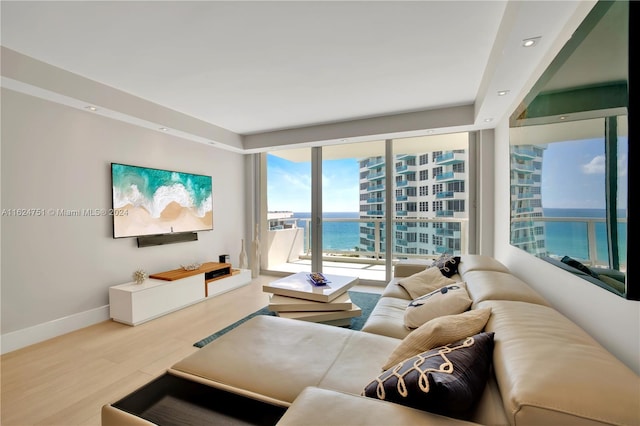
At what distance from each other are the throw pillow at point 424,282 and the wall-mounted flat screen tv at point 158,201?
3.16 m

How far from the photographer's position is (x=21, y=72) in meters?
2.37

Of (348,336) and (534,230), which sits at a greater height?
(534,230)

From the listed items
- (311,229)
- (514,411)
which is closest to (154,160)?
(311,229)

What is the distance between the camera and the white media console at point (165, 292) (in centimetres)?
310

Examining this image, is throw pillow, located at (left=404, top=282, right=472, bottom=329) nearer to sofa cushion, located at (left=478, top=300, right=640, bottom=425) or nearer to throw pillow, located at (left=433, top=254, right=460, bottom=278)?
sofa cushion, located at (left=478, top=300, right=640, bottom=425)

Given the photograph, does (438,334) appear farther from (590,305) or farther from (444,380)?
(590,305)

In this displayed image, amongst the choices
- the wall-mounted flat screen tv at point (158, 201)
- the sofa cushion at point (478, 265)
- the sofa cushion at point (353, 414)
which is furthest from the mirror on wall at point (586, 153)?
the wall-mounted flat screen tv at point (158, 201)

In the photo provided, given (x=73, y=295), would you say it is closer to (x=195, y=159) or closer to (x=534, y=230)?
(x=195, y=159)

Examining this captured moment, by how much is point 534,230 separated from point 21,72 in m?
4.20

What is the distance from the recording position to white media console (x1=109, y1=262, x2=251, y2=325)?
3098 mm

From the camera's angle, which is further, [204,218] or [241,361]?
[204,218]

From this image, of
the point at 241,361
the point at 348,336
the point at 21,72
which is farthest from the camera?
the point at 21,72

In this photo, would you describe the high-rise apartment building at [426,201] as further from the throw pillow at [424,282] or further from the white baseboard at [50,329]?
the white baseboard at [50,329]

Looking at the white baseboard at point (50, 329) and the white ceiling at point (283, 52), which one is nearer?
the white ceiling at point (283, 52)
